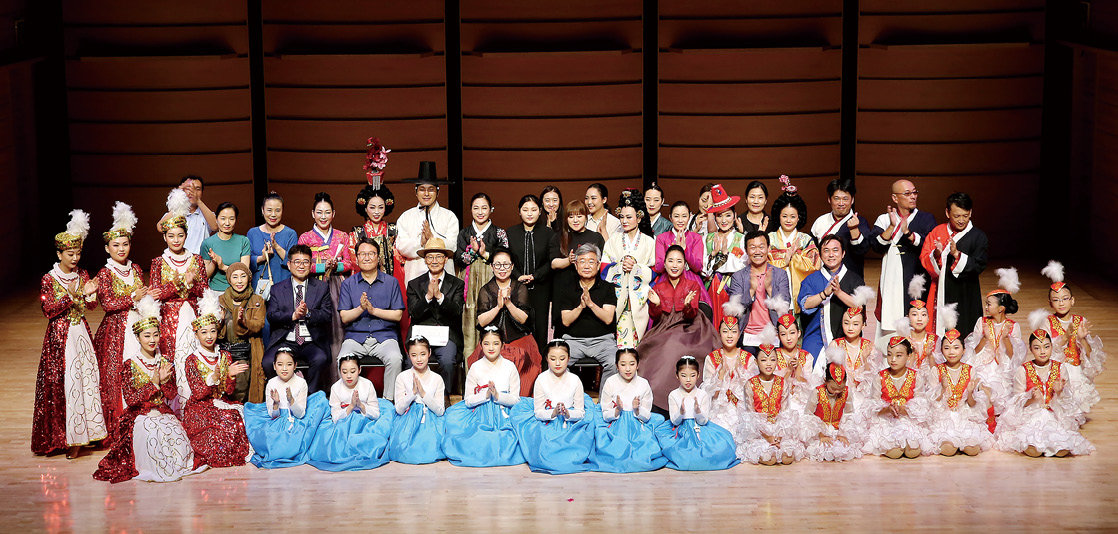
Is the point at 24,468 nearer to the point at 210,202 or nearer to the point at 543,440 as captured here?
the point at 543,440

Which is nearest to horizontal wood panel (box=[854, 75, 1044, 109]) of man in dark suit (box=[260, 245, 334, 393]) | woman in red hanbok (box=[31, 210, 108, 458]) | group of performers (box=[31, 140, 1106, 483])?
group of performers (box=[31, 140, 1106, 483])

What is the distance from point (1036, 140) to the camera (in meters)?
9.45

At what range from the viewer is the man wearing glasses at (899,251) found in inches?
255

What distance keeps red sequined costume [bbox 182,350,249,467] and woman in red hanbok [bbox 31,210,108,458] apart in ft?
1.76

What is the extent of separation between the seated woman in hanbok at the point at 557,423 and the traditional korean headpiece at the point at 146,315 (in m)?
1.76

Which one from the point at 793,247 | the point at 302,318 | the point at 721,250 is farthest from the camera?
the point at 721,250

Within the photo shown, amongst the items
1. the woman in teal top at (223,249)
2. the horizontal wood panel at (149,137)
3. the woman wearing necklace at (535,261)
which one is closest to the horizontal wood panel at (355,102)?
the horizontal wood panel at (149,137)

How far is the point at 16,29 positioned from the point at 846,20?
662cm

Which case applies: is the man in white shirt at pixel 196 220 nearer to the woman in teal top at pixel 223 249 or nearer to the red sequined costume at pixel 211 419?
the woman in teal top at pixel 223 249

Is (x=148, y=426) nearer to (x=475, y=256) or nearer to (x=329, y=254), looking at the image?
(x=329, y=254)

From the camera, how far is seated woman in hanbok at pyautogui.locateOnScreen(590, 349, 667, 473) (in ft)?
17.1

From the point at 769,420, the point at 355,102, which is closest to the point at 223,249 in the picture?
the point at 769,420

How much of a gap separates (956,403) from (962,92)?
4.68 metres

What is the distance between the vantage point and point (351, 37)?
9.44 metres
